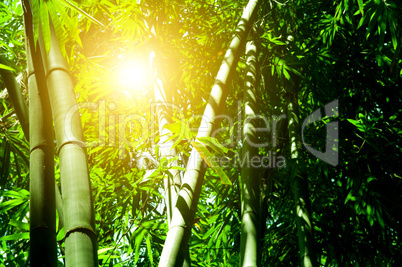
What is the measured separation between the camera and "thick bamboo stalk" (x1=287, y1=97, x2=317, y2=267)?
181cm

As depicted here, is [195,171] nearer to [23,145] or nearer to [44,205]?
[44,205]

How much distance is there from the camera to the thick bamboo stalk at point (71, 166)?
31.8 inches

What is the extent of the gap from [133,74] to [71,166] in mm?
2273

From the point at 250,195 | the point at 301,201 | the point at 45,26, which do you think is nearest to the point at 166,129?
the point at 250,195

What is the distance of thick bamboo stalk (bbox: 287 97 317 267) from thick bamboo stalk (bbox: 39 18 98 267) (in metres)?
1.27

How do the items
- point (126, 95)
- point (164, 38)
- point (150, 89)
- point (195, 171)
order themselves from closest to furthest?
point (195, 171) < point (164, 38) < point (150, 89) < point (126, 95)

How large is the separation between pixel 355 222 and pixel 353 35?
4.35 feet

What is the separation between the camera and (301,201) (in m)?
2.00

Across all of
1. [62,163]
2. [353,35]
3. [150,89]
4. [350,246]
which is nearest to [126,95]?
[150,89]

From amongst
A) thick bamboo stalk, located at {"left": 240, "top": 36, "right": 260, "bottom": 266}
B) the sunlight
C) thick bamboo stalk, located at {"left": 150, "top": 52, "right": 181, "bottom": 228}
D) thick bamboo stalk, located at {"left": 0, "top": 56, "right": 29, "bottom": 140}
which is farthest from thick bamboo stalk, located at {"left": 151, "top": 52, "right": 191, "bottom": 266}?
the sunlight

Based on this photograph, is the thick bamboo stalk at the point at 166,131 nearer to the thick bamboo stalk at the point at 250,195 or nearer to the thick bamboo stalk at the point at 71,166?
the thick bamboo stalk at the point at 250,195

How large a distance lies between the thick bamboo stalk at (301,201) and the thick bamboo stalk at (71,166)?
1269mm

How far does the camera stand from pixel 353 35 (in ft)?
8.81

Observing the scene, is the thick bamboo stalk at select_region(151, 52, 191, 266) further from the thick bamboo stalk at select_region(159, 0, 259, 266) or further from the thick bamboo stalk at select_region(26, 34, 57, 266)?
the thick bamboo stalk at select_region(26, 34, 57, 266)
